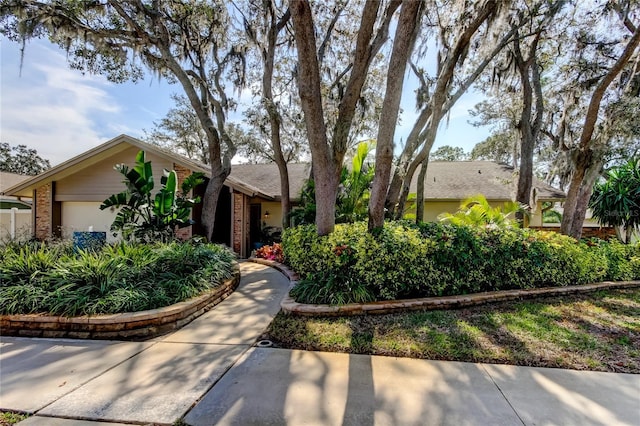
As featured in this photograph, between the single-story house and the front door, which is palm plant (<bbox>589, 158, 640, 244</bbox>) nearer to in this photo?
the single-story house

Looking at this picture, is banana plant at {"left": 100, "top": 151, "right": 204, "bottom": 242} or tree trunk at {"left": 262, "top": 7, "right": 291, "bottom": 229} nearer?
banana plant at {"left": 100, "top": 151, "right": 204, "bottom": 242}

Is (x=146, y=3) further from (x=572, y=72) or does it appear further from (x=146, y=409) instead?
(x=572, y=72)

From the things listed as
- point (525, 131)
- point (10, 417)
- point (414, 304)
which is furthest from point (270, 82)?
point (10, 417)

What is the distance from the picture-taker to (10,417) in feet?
8.27

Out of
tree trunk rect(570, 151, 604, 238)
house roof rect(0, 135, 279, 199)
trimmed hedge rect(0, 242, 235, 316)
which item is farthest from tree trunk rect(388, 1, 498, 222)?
house roof rect(0, 135, 279, 199)

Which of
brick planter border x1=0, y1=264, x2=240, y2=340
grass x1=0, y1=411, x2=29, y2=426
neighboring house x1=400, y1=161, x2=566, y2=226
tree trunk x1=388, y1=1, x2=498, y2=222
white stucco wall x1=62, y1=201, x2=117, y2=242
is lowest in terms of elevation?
grass x1=0, y1=411, x2=29, y2=426

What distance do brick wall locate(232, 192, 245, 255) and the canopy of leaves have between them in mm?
37943

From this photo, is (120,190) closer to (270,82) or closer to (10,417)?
(270,82)

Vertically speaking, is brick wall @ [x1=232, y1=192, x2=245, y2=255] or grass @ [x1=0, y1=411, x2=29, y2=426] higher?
brick wall @ [x1=232, y1=192, x2=245, y2=255]

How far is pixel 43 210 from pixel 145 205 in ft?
23.4

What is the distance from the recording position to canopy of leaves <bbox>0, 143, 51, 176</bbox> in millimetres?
33938

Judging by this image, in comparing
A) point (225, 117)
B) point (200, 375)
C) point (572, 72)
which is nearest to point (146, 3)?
point (225, 117)

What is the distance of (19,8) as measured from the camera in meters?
7.91

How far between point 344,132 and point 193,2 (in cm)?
706
